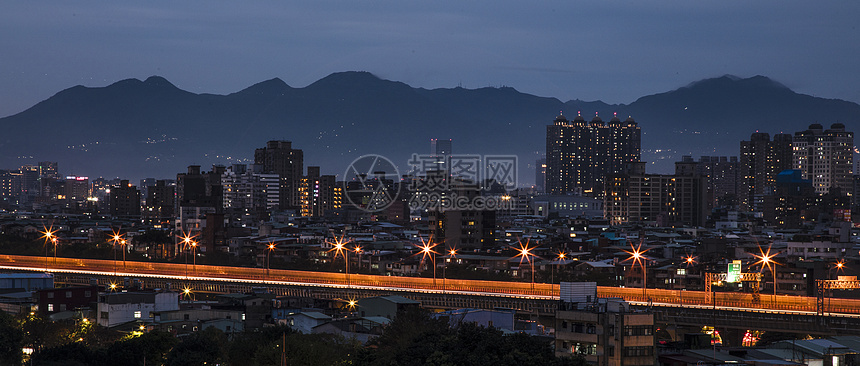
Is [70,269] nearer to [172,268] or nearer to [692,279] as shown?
[172,268]

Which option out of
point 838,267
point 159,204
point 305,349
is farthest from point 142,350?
point 159,204

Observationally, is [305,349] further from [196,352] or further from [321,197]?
[321,197]

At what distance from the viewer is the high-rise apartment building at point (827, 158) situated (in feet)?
604

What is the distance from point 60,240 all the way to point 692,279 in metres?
54.1

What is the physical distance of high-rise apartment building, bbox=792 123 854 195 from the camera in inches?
7244

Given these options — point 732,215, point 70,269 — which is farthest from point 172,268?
point 732,215

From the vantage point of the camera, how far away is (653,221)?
13650 centimetres

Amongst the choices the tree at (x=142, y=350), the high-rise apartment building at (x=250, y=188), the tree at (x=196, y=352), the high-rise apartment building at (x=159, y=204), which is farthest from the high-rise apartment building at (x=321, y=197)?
the tree at (x=196, y=352)

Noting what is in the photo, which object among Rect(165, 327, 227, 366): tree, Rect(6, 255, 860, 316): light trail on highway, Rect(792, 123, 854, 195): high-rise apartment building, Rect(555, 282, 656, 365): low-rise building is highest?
Rect(792, 123, 854, 195): high-rise apartment building

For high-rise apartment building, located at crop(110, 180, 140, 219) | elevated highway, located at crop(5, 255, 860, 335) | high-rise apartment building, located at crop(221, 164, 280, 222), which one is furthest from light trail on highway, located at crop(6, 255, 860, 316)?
high-rise apartment building, located at crop(221, 164, 280, 222)

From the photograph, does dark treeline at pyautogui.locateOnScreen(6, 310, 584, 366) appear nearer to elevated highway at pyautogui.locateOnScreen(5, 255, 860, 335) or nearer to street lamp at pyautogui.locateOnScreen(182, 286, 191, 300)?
elevated highway at pyautogui.locateOnScreen(5, 255, 860, 335)

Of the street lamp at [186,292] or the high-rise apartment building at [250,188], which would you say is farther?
the high-rise apartment building at [250,188]

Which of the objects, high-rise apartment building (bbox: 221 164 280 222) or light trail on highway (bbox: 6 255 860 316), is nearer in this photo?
light trail on highway (bbox: 6 255 860 316)

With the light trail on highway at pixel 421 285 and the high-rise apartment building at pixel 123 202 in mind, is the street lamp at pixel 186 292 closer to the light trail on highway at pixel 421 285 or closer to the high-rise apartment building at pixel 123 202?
the light trail on highway at pixel 421 285
